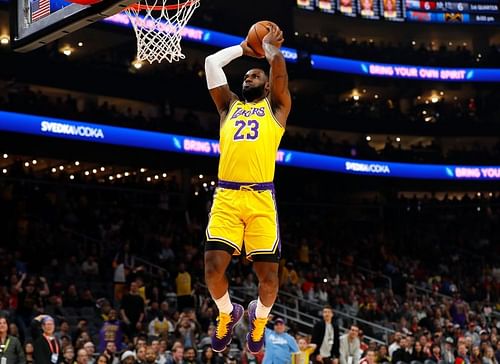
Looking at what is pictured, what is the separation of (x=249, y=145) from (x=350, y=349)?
9.29 meters

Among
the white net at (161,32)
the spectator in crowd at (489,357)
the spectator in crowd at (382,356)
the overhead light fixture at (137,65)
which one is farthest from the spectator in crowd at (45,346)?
the overhead light fixture at (137,65)

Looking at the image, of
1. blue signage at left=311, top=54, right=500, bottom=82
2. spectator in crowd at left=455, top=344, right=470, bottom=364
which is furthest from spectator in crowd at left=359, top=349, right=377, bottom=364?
blue signage at left=311, top=54, right=500, bottom=82

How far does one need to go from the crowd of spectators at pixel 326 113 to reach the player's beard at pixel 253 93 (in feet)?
57.3

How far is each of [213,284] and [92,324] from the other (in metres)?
11.6

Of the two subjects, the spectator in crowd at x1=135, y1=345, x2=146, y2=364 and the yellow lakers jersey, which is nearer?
the yellow lakers jersey

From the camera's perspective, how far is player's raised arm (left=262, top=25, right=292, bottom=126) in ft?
23.8

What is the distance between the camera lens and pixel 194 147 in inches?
1111

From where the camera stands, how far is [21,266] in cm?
1958

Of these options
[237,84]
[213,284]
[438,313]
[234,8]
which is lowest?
[438,313]

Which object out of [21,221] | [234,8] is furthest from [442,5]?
[21,221]

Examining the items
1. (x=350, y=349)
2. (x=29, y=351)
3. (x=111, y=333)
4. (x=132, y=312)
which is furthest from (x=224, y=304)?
(x=132, y=312)

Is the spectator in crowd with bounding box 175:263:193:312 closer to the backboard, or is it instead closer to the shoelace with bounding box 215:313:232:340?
the backboard

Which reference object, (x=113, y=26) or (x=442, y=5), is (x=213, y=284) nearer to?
(x=113, y=26)

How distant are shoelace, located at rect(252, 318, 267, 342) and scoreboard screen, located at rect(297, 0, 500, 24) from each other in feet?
94.5
